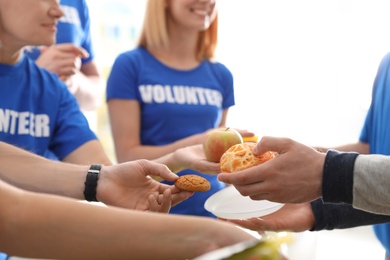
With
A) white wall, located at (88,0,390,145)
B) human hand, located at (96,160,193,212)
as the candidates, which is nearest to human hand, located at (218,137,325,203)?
human hand, located at (96,160,193,212)

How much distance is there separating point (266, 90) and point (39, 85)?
2519mm

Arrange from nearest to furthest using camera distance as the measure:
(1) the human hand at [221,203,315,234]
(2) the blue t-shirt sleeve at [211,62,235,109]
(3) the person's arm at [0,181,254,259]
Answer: (3) the person's arm at [0,181,254,259] → (1) the human hand at [221,203,315,234] → (2) the blue t-shirt sleeve at [211,62,235,109]

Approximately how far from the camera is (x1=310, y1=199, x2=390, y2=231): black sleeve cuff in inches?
63.6

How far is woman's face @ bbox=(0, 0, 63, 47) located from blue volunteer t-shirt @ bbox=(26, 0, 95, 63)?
0.56 m

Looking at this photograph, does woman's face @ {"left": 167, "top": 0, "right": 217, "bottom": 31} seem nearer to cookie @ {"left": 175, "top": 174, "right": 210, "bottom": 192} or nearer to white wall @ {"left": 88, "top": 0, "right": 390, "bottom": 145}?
cookie @ {"left": 175, "top": 174, "right": 210, "bottom": 192}

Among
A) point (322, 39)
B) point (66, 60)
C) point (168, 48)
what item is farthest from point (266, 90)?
point (66, 60)

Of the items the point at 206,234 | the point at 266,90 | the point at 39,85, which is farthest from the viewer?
the point at 266,90

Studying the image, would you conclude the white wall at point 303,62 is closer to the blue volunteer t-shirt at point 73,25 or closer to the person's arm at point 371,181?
the blue volunteer t-shirt at point 73,25

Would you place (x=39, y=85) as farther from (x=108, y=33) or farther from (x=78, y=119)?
(x=108, y=33)

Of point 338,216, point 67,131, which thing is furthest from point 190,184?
point 67,131

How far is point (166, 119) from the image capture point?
2.13 m

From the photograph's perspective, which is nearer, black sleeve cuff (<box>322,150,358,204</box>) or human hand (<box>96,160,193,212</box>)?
black sleeve cuff (<box>322,150,358,204</box>)

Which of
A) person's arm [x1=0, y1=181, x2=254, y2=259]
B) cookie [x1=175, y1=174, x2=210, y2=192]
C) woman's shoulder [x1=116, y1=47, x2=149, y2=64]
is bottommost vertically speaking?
cookie [x1=175, y1=174, x2=210, y2=192]

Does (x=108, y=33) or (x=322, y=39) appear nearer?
(x=322, y=39)
